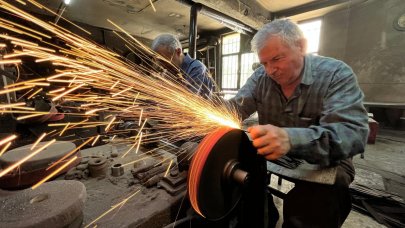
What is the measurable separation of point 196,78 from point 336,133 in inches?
93.4

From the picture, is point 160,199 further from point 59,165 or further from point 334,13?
point 334,13

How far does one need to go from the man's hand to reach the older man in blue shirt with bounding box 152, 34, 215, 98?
2019 millimetres

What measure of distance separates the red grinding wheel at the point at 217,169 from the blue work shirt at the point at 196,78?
200cm

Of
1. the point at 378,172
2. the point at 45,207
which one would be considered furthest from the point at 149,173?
the point at 378,172

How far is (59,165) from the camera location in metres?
1.71

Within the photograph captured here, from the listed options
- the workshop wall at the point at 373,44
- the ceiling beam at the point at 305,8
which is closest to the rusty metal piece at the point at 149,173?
the ceiling beam at the point at 305,8

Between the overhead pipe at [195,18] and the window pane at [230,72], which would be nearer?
the overhead pipe at [195,18]

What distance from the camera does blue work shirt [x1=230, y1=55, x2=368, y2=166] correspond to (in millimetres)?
1297

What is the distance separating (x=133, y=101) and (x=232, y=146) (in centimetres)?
250

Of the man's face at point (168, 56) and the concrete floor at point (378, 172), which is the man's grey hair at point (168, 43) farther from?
the concrete floor at point (378, 172)

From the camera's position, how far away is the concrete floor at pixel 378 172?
246 cm

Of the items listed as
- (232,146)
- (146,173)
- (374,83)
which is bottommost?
(146,173)

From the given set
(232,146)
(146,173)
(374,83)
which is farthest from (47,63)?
(374,83)

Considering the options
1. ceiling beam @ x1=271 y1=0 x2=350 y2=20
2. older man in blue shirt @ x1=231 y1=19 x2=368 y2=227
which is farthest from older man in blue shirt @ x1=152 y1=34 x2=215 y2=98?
ceiling beam @ x1=271 y1=0 x2=350 y2=20
